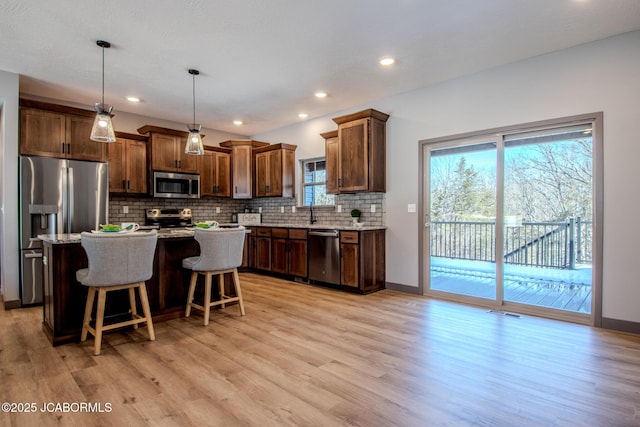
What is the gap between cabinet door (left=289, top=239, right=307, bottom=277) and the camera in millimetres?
5309

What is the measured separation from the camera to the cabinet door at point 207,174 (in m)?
6.32

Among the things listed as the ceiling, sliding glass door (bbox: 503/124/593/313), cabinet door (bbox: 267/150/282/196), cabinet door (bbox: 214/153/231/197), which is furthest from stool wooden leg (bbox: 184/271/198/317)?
sliding glass door (bbox: 503/124/593/313)

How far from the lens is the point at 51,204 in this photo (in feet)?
13.9

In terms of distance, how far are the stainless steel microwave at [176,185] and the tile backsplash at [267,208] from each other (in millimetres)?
428

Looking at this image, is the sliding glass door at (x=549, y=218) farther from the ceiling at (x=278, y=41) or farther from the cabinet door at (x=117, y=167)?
the cabinet door at (x=117, y=167)

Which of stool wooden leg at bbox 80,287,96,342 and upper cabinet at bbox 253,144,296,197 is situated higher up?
upper cabinet at bbox 253,144,296,197

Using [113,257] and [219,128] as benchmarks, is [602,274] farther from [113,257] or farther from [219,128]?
[219,128]

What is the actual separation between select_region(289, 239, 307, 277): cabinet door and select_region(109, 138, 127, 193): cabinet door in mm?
2857

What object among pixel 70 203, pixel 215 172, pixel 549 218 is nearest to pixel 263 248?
pixel 215 172

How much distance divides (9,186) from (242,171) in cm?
349

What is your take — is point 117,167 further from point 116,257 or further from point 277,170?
point 116,257

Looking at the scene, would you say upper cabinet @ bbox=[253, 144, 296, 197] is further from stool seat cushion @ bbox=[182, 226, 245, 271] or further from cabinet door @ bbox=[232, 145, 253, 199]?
stool seat cushion @ bbox=[182, 226, 245, 271]

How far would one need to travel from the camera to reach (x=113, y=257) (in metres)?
2.70

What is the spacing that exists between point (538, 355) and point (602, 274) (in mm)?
1316
